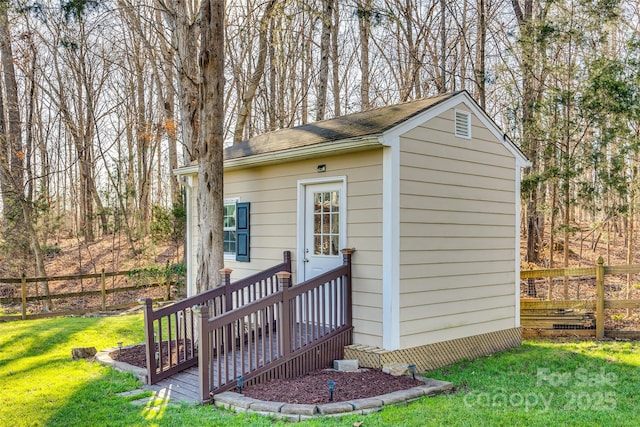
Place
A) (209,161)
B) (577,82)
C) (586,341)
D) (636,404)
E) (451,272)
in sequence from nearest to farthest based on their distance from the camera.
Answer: (636,404) → (451,272) → (209,161) → (586,341) → (577,82)

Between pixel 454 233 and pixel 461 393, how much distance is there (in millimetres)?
2205

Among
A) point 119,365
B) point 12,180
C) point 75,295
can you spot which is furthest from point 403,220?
point 12,180

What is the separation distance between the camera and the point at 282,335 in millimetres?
5477

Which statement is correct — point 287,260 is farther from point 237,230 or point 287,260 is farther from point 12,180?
point 12,180

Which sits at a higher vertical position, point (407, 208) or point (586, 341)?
point (407, 208)

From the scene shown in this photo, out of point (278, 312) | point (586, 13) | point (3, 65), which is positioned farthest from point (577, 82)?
point (3, 65)

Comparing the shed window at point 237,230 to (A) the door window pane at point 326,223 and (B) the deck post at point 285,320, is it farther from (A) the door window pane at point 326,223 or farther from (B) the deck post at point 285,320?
(B) the deck post at point 285,320

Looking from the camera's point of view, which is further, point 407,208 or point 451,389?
point 407,208

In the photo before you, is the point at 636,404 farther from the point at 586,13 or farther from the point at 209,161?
the point at 586,13

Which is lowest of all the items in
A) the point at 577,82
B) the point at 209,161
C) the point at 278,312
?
the point at 278,312

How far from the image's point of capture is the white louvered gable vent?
6.69 m

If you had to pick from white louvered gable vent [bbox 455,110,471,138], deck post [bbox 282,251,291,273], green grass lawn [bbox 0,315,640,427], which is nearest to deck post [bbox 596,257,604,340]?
green grass lawn [bbox 0,315,640,427]

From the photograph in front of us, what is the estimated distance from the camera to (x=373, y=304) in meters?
5.91

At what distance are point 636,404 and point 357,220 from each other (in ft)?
10.9
